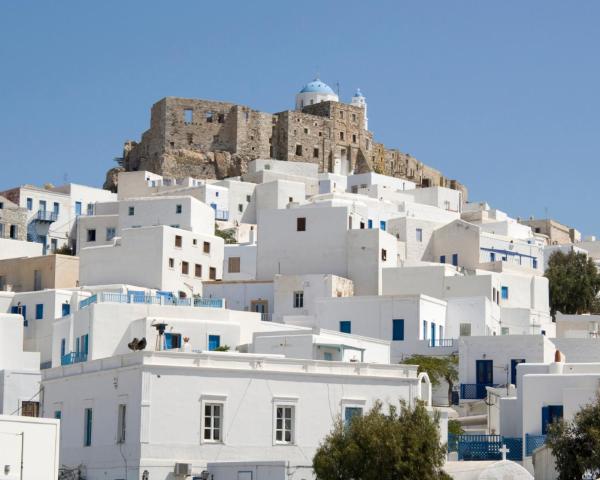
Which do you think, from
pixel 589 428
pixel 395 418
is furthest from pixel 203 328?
pixel 589 428

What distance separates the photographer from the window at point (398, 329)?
2418 inches

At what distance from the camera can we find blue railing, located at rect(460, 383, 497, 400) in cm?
5453

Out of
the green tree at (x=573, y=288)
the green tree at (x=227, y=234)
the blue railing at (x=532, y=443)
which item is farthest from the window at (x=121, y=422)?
the green tree at (x=227, y=234)

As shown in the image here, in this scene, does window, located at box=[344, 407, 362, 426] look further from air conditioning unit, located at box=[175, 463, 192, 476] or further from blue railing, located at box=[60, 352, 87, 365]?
blue railing, located at box=[60, 352, 87, 365]

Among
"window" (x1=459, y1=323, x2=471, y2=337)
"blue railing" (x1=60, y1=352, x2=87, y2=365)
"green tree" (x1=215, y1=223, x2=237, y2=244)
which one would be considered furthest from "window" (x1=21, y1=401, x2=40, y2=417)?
"green tree" (x1=215, y1=223, x2=237, y2=244)

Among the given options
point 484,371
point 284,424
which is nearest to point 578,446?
point 284,424

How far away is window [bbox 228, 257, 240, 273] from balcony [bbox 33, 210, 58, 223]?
21.0 m

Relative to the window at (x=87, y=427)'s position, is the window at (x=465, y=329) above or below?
above

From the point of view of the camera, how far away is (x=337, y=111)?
122m

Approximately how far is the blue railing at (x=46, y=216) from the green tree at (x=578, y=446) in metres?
61.9

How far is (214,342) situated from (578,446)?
57.0 ft

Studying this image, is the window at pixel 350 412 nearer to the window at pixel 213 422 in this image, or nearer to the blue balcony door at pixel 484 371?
the window at pixel 213 422

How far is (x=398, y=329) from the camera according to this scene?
61.6 meters

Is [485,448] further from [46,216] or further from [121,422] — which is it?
[46,216]
